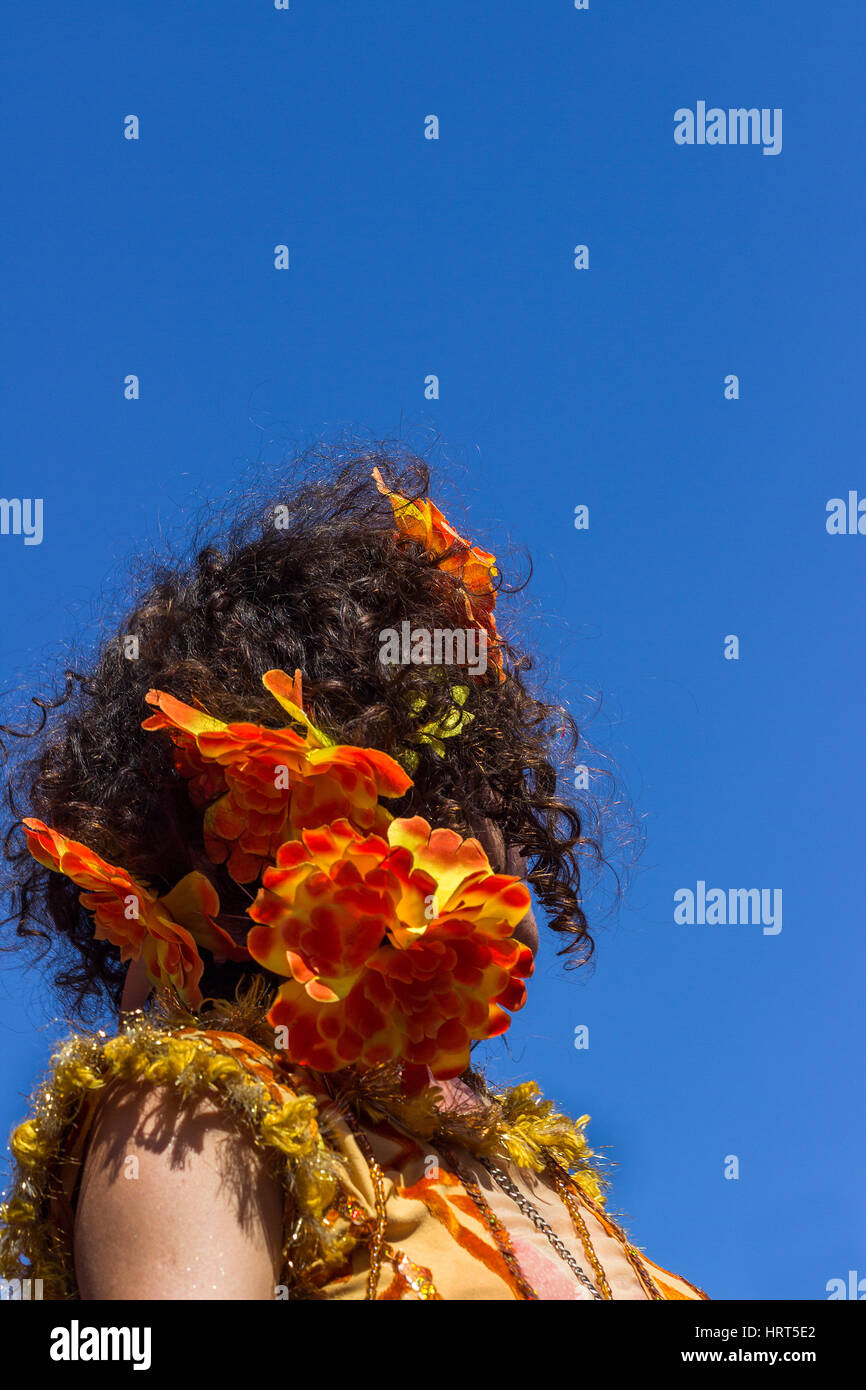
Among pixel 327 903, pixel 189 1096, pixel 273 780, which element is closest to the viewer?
pixel 189 1096

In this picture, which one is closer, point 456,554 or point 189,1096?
point 189,1096

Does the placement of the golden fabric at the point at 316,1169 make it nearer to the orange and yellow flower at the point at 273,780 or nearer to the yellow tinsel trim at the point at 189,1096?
the yellow tinsel trim at the point at 189,1096

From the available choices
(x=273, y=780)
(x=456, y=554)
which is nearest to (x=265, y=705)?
(x=273, y=780)

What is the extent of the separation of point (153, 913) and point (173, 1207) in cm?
52

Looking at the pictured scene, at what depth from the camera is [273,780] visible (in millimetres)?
2039

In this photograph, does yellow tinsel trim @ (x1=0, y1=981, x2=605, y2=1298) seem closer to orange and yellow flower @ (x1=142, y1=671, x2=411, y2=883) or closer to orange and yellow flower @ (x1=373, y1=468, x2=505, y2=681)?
orange and yellow flower @ (x1=142, y1=671, x2=411, y2=883)

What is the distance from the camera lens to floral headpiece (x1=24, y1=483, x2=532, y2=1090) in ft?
6.33

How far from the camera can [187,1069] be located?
1800 millimetres

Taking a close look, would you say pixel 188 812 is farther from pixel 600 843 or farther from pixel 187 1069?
pixel 600 843

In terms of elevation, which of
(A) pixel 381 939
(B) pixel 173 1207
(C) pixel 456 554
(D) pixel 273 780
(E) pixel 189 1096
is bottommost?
(B) pixel 173 1207

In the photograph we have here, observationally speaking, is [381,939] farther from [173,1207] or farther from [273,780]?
[173,1207]

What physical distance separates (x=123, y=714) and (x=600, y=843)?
1152mm

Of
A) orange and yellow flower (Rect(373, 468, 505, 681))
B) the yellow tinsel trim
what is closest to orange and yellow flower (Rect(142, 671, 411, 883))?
the yellow tinsel trim
